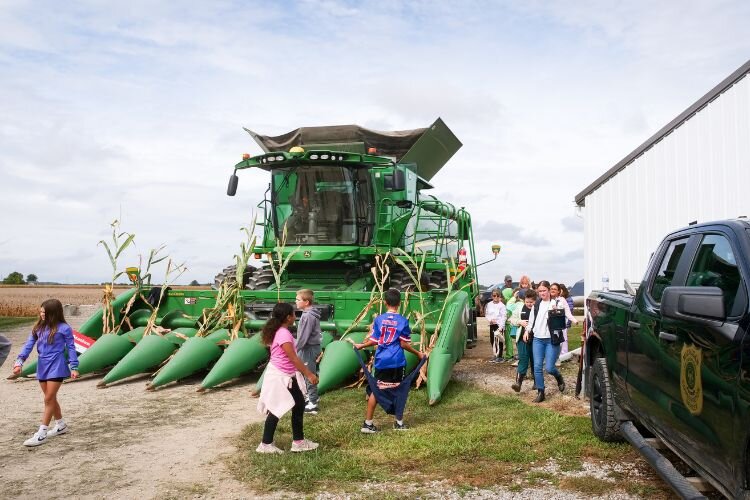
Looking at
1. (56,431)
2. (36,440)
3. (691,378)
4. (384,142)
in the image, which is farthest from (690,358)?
(384,142)

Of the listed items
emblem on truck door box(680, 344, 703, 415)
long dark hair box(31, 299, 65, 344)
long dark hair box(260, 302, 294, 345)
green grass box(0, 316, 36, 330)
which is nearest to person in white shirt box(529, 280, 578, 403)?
long dark hair box(260, 302, 294, 345)

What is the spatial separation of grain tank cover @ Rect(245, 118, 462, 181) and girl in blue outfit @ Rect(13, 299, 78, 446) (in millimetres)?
7967

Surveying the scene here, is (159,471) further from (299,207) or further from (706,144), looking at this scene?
(706,144)

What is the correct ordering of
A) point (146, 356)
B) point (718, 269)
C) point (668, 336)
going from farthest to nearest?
point (146, 356)
point (668, 336)
point (718, 269)

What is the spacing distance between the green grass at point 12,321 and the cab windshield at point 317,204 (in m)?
13.1

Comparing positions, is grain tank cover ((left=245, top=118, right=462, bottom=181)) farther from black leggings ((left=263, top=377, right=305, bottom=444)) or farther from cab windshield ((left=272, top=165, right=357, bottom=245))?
black leggings ((left=263, top=377, right=305, bottom=444))

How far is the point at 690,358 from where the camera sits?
3971 mm

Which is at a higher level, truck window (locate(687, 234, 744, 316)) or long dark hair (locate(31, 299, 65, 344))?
truck window (locate(687, 234, 744, 316))

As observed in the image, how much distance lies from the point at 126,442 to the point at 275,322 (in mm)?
1997

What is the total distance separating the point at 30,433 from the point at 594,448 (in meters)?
5.52

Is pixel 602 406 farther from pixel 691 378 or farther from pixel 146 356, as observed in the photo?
pixel 146 356

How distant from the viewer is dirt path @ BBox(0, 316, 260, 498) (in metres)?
5.50

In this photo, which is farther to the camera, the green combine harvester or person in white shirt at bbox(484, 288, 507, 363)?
person in white shirt at bbox(484, 288, 507, 363)

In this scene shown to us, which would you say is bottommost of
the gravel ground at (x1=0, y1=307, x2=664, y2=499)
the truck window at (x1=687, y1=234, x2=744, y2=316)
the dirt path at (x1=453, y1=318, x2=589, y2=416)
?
the gravel ground at (x1=0, y1=307, x2=664, y2=499)
